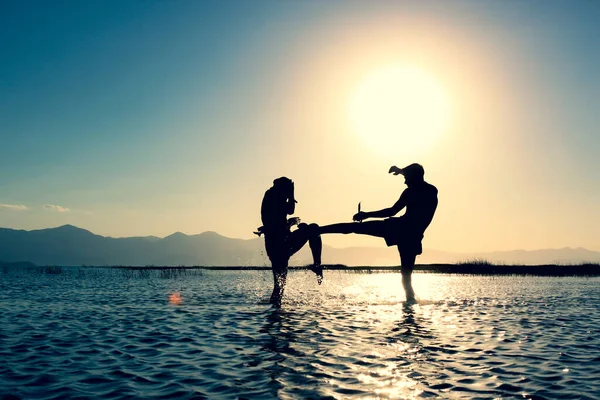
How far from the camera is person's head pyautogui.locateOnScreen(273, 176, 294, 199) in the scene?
13.8 meters

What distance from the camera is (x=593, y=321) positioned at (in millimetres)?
13461

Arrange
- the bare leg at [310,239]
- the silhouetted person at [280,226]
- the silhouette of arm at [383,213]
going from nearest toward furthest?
1. the silhouette of arm at [383,213]
2. the bare leg at [310,239]
3. the silhouetted person at [280,226]

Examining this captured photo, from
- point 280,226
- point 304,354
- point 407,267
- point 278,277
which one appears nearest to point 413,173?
point 407,267

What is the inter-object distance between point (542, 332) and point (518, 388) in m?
5.97

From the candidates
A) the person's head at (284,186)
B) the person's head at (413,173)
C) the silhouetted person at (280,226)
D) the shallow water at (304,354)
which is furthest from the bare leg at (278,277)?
the person's head at (413,173)

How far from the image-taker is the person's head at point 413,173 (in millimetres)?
11212

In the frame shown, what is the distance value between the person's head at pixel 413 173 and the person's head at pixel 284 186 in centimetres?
404

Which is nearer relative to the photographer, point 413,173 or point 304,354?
point 304,354

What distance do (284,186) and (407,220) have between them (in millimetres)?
4445

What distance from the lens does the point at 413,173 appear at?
11.2 metres

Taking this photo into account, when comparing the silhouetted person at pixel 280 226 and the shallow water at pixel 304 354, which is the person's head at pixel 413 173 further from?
the shallow water at pixel 304 354

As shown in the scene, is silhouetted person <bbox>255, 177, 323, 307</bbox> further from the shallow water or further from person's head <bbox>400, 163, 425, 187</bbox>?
person's head <bbox>400, 163, 425, 187</bbox>

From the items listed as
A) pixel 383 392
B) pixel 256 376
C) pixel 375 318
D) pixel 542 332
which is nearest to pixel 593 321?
pixel 542 332

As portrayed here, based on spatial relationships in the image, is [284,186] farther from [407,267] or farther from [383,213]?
[407,267]
